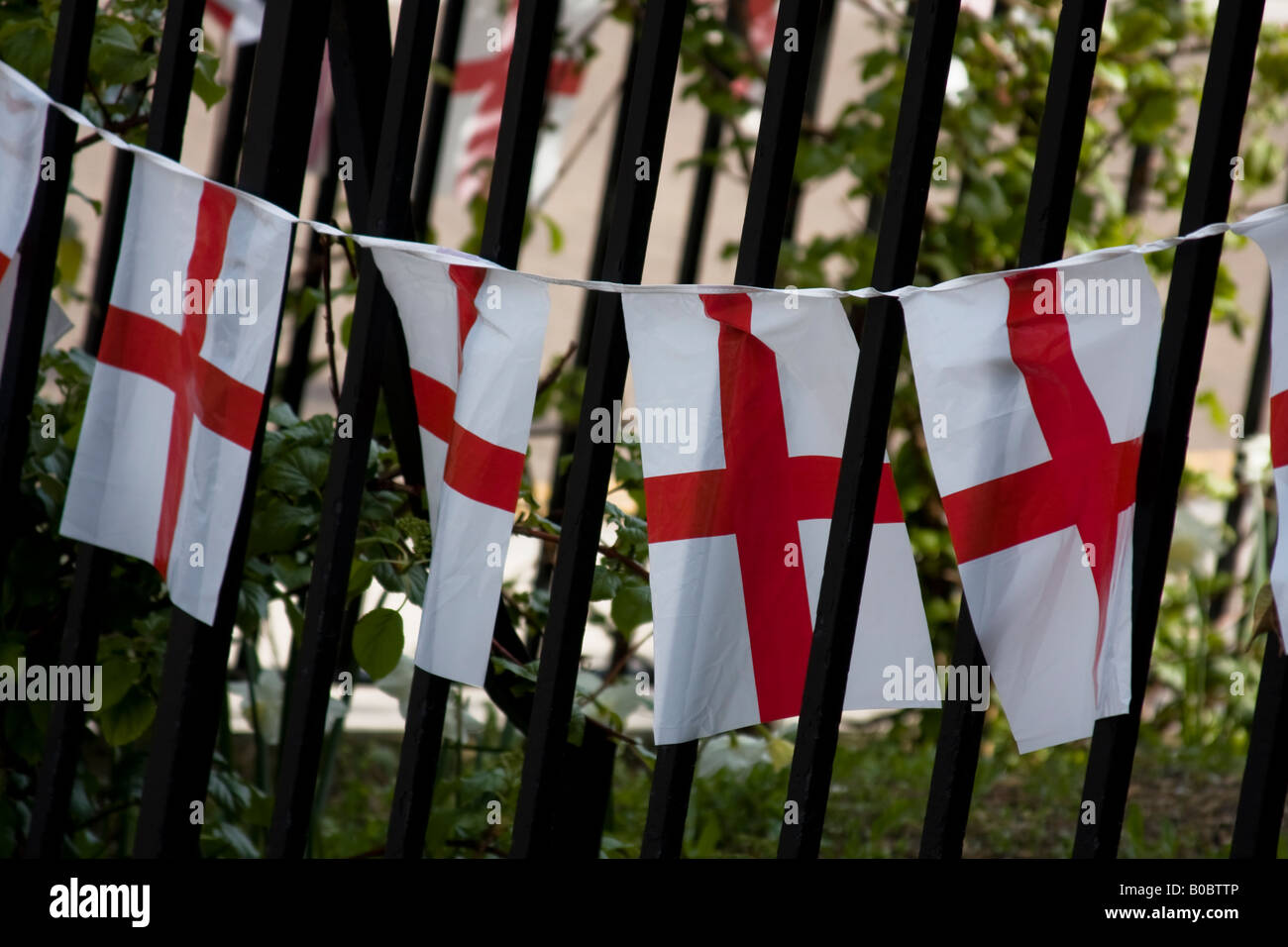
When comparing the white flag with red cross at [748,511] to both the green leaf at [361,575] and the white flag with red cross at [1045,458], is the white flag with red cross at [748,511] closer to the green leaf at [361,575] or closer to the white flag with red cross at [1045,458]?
the white flag with red cross at [1045,458]

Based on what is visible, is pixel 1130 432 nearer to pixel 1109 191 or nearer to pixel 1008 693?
pixel 1008 693

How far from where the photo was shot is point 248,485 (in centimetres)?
154

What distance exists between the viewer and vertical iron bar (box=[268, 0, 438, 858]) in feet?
4.98

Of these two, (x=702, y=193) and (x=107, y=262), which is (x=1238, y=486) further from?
(x=107, y=262)

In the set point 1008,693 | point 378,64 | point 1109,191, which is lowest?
point 1008,693

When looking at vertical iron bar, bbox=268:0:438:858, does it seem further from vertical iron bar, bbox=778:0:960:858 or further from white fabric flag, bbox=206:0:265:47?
white fabric flag, bbox=206:0:265:47

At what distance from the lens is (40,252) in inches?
64.2

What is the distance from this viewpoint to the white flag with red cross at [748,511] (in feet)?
4.75

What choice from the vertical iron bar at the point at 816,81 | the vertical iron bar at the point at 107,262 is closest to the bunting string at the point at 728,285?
the vertical iron bar at the point at 107,262

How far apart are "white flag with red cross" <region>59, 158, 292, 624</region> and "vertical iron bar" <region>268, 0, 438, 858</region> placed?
11 centimetres

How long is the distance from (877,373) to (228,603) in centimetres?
83

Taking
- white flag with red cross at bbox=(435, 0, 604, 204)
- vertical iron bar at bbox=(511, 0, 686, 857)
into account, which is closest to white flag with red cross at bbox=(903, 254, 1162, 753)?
vertical iron bar at bbox=(511, 0, 686, 857)
